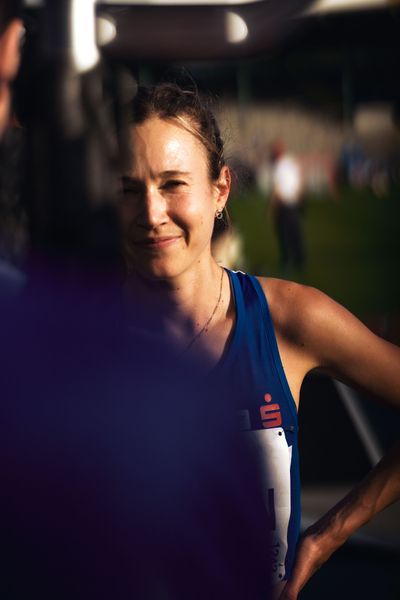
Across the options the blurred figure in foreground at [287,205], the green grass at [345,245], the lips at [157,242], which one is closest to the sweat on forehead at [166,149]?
the lips at [157,242]

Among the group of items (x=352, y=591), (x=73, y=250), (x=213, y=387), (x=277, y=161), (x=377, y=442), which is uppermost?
(x=277, y=161)

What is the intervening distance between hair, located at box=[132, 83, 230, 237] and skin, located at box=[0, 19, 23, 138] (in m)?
1.17

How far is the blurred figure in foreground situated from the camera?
13.6m

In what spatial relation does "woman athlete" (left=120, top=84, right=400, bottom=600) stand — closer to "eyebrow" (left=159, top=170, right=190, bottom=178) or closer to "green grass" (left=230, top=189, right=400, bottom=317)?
"eyebrow" (left=159, top=170, right=190, bottom=178)

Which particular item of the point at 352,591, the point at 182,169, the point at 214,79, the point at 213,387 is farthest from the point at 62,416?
the point at 214,79

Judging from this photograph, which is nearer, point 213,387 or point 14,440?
point 14,440

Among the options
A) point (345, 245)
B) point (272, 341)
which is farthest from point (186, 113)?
point (345, 245)

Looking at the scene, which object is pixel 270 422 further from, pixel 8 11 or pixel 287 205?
pixel 287 205

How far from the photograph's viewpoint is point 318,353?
6.17ft

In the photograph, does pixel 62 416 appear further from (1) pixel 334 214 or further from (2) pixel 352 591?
(1) pixel 334 214

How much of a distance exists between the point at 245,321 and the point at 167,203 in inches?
11.6

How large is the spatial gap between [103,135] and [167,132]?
1.30 metres

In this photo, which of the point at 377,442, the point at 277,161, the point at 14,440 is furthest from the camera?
the point at 277,161

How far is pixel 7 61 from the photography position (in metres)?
0.60
